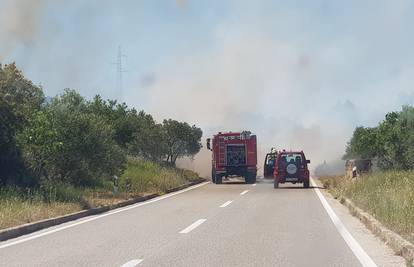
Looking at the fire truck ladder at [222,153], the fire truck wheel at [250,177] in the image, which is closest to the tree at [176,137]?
the fire truck ladder at [222,153]

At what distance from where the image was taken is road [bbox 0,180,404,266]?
368 inches

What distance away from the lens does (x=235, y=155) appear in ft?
130

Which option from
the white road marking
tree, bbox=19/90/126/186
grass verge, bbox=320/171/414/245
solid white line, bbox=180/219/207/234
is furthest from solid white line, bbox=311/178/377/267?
tree, bbox=19/90/126/186

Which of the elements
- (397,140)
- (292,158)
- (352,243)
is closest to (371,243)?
(352,243)

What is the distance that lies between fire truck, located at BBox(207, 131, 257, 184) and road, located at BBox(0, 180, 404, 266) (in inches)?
843

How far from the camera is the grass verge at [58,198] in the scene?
14891 millimetres

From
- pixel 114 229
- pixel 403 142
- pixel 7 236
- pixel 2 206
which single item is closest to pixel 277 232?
pixel 114 229

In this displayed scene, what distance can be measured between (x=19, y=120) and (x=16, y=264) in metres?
12.2

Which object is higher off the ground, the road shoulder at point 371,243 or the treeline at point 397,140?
the treeline at point 397,140

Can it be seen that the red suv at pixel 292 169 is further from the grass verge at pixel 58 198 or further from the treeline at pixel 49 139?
the treeline at pixel 49 139

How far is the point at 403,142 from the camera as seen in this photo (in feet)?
200

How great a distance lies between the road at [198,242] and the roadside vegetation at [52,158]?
1963 mm

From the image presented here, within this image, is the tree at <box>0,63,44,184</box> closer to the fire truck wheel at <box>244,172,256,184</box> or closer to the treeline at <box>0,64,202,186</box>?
the treeline at <box>0,64,202,186</box>

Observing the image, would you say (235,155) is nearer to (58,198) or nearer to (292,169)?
(292,169)
